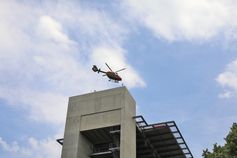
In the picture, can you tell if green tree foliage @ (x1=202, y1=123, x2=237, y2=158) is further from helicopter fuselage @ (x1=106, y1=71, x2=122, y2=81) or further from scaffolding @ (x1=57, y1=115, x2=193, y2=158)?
helicopter fuselage @ (x1=106, y1=71, x2=122, y2=81)

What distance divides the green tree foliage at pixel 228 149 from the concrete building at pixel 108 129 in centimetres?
1379

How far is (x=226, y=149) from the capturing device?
34.8 m

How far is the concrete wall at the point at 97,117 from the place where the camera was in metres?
49.5

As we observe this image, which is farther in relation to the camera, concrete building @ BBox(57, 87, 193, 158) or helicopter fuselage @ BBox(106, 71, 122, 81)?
helicopter fuselage @ BBox(106, 71, 122, 81)

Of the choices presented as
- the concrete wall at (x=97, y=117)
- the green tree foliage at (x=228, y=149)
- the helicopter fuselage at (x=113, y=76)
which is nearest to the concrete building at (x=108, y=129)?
the concrete wall at (x=97, y=117)

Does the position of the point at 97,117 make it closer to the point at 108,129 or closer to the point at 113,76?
the point at 108,129

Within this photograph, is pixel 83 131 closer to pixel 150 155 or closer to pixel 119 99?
pixel 119 99

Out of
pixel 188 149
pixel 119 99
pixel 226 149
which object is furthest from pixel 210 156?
pixel 188 149

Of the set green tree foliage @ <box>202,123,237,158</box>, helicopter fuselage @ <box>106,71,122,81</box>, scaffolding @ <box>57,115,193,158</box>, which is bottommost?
green tree foliage @ <box>202,123,237,158</box>

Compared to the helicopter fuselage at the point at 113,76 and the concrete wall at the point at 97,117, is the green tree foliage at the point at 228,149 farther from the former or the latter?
the helicopter fuselage at the point at 113,76

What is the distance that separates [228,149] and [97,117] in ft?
66.5

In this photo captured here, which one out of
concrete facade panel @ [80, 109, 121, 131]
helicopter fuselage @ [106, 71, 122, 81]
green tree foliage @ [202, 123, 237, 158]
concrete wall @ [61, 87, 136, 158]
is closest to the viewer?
green tree foliage @ [202, 123, 237, 158]

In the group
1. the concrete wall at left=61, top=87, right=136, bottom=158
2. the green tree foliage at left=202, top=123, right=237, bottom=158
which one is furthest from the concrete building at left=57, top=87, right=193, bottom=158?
the green tree foliage at left=202, top=123, right=237, bottom=158

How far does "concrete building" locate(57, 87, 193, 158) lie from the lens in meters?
49.8
